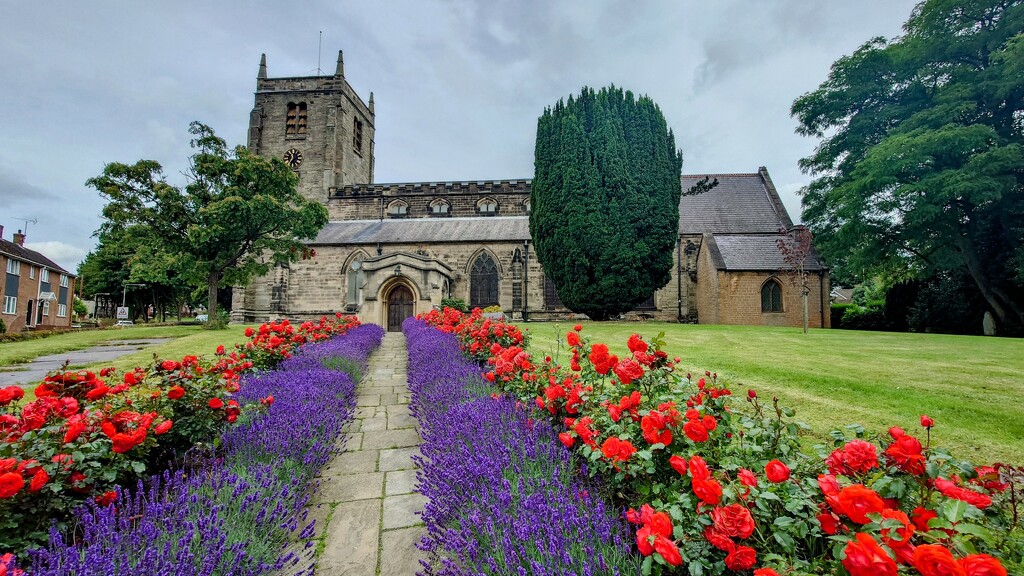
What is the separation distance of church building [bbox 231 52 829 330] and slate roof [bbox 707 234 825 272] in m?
0.05

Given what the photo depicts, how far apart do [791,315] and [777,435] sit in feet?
74.6

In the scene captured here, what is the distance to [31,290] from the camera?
101 feet

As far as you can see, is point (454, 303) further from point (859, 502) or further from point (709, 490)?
point (859, 502)

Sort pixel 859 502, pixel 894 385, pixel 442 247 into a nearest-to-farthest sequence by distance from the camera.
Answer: pixel 859 502 < pixel 894 385 < pixel 442 247

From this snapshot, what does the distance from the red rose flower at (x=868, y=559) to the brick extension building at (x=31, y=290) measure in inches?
1411

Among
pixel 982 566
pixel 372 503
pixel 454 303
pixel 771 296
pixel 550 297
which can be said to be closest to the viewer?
pixel 982 566

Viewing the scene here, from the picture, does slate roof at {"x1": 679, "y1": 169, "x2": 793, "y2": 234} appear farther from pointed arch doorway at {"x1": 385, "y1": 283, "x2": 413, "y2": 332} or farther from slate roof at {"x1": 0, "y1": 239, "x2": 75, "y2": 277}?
slate roof at {"x1": 0, "y1": 239, "x2": 75, "y2": 277}

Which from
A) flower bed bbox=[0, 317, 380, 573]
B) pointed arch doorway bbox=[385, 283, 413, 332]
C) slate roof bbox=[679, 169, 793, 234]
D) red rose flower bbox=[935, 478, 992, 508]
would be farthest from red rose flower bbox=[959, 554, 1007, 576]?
slate roof bbox=[679, 169, 793, 234]

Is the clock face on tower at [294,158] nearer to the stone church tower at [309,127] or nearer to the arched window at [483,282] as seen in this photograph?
the stone church tower at [309,127]

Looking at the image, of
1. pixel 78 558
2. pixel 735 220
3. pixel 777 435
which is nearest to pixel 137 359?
pixel 78 558

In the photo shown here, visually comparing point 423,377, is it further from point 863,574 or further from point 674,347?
point 674,347

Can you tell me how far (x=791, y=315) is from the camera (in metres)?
21.0

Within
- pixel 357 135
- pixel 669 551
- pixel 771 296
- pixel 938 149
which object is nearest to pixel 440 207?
pixel 357 135

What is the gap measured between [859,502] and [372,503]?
280 cm
